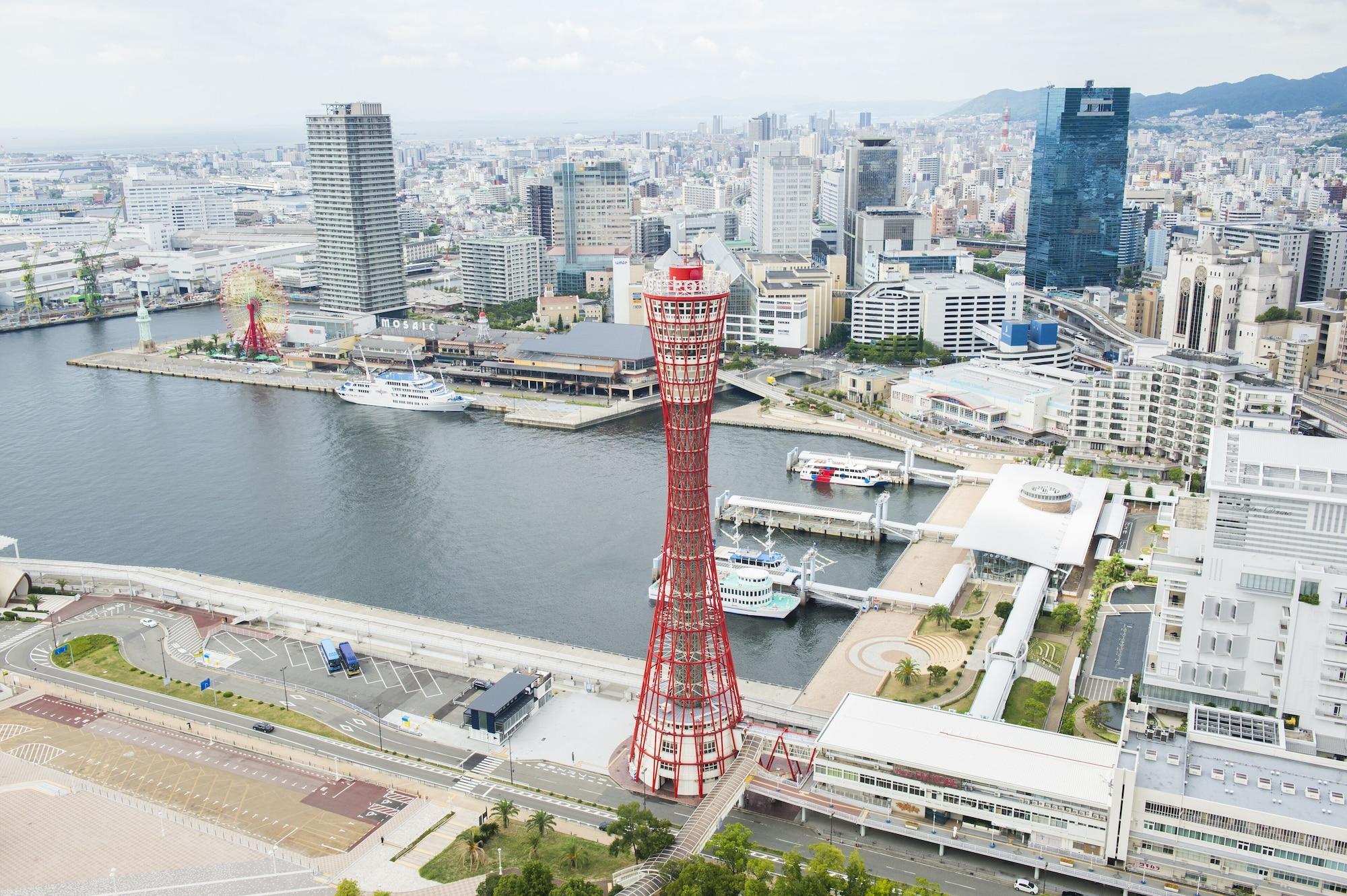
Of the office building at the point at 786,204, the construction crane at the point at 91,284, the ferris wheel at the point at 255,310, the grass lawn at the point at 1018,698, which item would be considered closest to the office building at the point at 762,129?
the office building at the point at 786,204

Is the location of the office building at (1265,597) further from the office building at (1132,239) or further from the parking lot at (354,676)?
the office building at (1132,239)

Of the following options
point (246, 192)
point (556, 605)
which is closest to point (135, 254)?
point (246, 192)

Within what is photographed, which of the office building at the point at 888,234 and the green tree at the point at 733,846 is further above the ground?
the office building at the point at 888,234

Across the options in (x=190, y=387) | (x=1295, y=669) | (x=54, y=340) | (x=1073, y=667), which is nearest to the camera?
(x=1295, y=669)

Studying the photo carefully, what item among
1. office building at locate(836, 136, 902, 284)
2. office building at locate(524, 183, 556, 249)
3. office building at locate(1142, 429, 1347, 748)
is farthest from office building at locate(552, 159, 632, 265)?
office building at locate(1142, 429, 1347, 748)

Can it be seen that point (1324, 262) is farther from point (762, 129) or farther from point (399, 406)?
point (762, 129)

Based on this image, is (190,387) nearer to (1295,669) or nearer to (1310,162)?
(1295,669)
